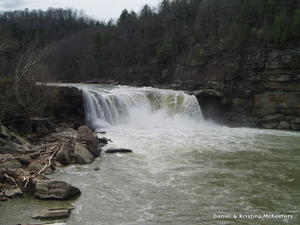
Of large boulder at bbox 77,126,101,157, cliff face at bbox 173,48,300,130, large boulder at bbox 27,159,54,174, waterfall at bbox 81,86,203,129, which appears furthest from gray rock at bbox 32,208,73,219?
cliff face at bbox 173,48,300,130

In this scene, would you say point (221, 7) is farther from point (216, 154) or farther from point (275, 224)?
point (275, 224)

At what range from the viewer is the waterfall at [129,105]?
26.1 metres

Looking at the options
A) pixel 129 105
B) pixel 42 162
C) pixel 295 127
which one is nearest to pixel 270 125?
pixel 295 127

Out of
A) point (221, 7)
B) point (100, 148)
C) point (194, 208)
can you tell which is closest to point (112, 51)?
point (221, 7)

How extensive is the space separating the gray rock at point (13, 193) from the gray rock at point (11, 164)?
6.36 feet

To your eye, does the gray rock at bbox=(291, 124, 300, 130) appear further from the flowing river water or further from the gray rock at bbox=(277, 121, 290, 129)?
the flowing river water

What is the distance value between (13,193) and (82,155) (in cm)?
450

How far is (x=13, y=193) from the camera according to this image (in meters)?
10.9

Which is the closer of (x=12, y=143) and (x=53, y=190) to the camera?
(x=53, y=190)

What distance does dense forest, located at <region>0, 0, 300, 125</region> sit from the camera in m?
29.2

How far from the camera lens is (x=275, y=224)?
30.6 ft

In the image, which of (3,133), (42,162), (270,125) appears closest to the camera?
(42,162)

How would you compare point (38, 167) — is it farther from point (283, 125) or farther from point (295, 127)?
point (295, 127)

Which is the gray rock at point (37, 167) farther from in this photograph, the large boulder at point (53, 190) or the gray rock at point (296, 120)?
the gray rock at point (296, 120)
